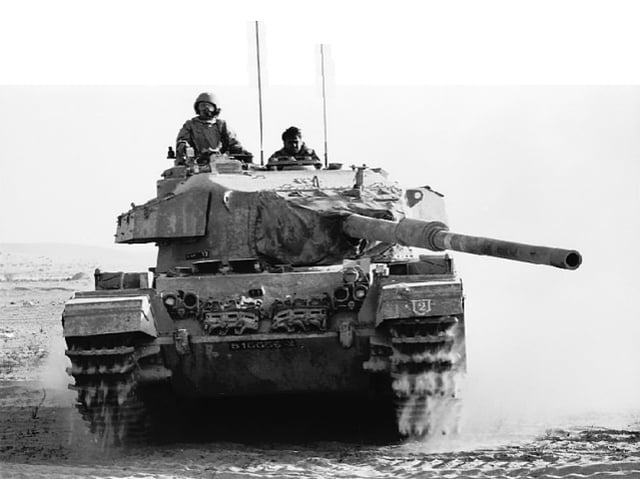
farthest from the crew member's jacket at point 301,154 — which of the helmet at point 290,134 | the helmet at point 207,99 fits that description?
the helmet at point 207,99

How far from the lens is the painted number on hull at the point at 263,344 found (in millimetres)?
12234

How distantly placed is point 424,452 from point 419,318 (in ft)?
3.67

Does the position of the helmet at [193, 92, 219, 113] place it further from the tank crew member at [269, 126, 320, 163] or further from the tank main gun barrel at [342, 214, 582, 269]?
the tank main gun barrel at [342, 214, 582, 269]

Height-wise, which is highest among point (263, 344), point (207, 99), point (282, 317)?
point (207, 99)

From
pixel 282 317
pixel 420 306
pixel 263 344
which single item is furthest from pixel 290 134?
pixel 420 306

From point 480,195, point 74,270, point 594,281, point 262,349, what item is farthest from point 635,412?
point 74,270

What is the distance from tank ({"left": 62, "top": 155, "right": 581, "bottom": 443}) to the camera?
1190cm

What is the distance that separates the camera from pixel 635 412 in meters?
13.8

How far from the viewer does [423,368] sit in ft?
39.1

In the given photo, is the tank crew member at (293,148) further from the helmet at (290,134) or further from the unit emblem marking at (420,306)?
the unit emblem marking at (420,306)

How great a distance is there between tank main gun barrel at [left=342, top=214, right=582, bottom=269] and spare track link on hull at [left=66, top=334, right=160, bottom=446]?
7.22 feet

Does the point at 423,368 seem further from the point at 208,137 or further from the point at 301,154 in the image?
the point at 208,137

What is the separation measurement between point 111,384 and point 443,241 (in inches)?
123

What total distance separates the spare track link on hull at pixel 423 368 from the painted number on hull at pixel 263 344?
926 millimetres
